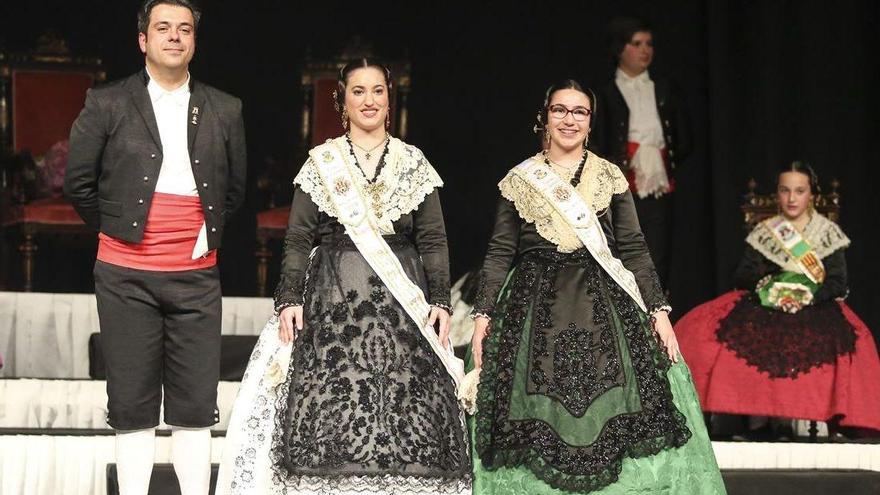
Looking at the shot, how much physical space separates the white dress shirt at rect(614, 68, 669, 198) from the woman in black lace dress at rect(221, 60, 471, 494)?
2231mm

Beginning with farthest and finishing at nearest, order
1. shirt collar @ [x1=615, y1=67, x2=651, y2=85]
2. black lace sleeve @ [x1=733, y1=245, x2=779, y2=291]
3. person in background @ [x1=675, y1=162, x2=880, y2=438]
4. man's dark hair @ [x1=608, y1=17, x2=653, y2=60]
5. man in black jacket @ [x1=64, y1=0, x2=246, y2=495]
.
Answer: shirt collar @ [x1=615, y1=67, x2=651, y2=85], man's dark hair @ [x1=608, y1=17, x2=653, y2=60], black lace sleeve @ [x1=733, y1=245, x2=779, y2=291], person in background @ [x1=675, y1=162, x2=880, y2=438], man in black jacket @ [x1=64, y1=0, x2=246, y2=495]

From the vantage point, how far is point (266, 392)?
159 inches

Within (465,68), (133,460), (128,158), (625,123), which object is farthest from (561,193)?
(465,68)

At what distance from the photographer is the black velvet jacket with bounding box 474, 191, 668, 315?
14.2 feet

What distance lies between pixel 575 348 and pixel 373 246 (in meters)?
0.63

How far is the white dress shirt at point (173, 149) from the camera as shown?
3885 millimetres

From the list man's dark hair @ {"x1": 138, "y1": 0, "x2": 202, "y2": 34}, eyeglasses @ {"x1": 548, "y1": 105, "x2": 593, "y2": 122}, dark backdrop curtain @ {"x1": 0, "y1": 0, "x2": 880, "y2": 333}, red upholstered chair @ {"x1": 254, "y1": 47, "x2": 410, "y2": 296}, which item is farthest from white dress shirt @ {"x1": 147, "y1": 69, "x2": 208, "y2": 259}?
dark backdrop curtain @ {"x1": 0, "y1": 0, "x2": 880, "y2": 333}

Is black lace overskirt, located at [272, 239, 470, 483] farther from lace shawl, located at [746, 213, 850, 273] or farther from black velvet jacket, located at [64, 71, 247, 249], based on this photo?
lace shawl, located at [746, 213, 850, 273]

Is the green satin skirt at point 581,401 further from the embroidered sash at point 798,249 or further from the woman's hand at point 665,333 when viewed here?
the embroidered sash at point 798,249

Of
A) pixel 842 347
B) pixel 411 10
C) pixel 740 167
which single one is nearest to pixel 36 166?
pixel 411 10

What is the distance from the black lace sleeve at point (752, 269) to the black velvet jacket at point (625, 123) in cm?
65

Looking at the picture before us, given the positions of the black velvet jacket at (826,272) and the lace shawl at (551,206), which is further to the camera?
the black velvet jacket at (826,272)

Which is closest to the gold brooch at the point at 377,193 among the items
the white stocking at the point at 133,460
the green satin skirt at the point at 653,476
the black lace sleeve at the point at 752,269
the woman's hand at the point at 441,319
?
the woman's hand at the point at 441,319

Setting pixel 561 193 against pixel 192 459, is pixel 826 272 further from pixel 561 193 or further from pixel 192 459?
pixel 192 459
